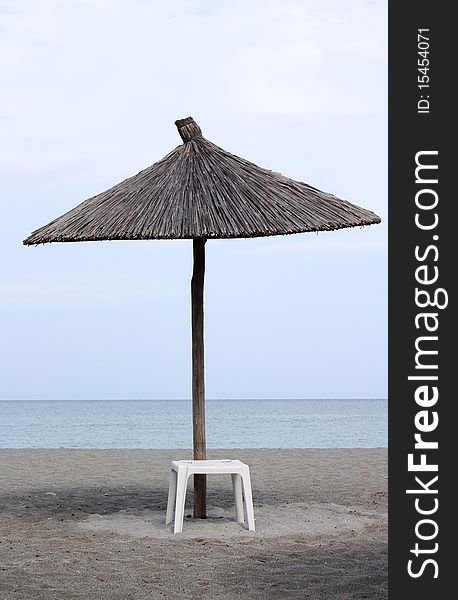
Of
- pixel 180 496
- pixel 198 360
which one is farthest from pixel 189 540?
pixel 198 360

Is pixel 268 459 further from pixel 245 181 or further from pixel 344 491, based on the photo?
pixel 245 181

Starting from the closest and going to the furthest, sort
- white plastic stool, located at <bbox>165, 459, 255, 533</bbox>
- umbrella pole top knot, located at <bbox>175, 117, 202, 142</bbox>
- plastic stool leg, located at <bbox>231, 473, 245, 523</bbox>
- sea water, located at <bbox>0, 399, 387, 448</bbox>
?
white plastic stool, located at <bbox>165, 459, 255, 533</bbox> → plastic stool leg, located at <bbox>231, 473, 245, 523</bbox> → umbrella pole top knot, located at <bbox>175, 117, 202, 142</bbox> → sea water, located at <bbox>0, 399, 387, 448</bbox>

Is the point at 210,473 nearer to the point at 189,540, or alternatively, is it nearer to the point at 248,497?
the point at 248,497

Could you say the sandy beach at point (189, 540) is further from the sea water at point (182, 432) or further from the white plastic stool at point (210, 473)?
the sea water at point (182, 432)

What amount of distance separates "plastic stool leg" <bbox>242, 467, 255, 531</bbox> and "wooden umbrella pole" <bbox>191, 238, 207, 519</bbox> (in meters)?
0.43

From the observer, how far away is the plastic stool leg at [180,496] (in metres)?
5.95

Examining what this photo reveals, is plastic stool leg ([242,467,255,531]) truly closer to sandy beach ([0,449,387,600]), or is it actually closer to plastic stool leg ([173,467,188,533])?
sandy beach ([0,449,387,600])

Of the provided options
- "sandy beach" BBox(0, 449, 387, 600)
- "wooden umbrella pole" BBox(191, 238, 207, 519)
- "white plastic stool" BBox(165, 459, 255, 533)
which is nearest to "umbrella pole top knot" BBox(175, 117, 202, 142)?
"wooden umbrella pole" BBox(191, 238, 207, 519)

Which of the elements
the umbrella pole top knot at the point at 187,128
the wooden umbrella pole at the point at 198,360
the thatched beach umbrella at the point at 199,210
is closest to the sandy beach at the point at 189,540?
the wooden umbrella pole at the point at 198,360

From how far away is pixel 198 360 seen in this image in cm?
652

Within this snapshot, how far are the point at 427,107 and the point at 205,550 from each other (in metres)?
3.20

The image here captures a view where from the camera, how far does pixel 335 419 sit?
35.9m

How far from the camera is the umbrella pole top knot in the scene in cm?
676

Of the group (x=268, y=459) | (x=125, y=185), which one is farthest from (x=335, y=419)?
(x=125, y=185)
